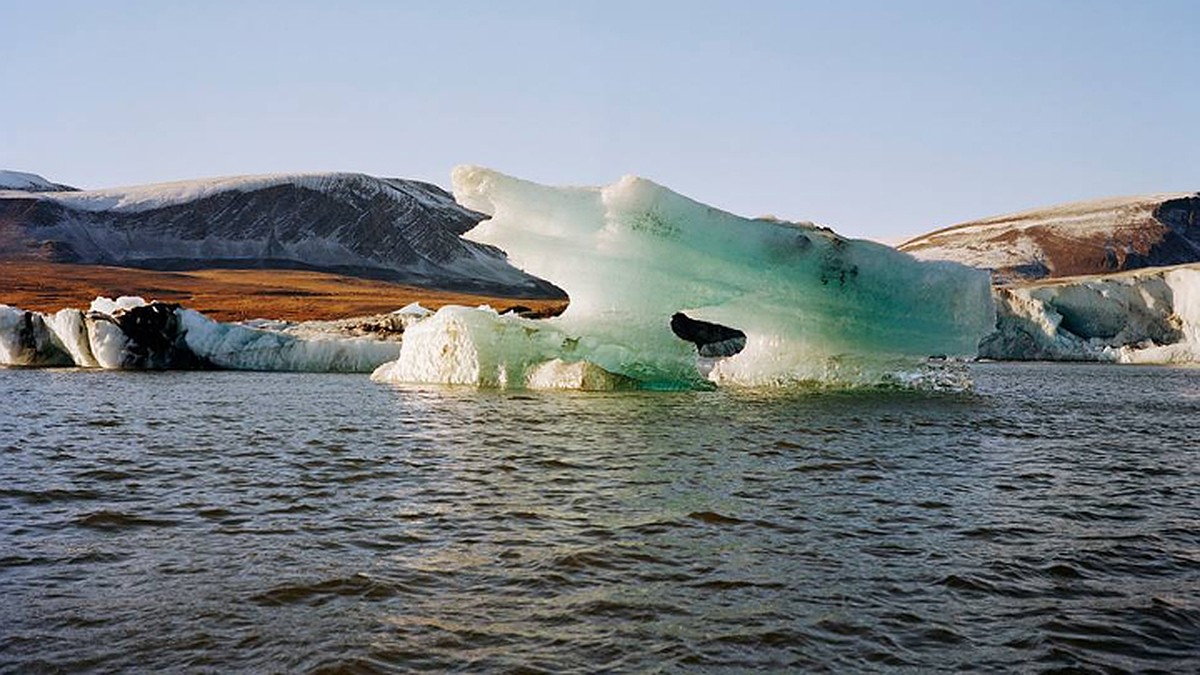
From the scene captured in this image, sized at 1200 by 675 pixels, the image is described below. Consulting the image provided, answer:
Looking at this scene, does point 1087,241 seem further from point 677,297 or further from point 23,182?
point 23,182

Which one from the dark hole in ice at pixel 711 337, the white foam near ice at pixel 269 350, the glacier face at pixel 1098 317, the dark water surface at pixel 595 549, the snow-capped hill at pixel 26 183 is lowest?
the dark water surface at pixel 595 549

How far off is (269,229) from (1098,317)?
8708 centimetres

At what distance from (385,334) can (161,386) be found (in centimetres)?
1187

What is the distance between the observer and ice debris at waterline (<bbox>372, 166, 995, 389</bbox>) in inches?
752

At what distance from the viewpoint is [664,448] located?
39.5ft

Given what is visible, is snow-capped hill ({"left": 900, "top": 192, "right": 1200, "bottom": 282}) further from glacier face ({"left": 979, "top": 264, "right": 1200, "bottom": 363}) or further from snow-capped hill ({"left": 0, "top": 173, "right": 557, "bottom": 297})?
snow-capped hill ({"left": 0, "top": 173, "right": 557, "bottom": 297})

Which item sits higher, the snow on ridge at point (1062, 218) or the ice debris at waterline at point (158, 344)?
the snow on ridge at point (1062, 218)

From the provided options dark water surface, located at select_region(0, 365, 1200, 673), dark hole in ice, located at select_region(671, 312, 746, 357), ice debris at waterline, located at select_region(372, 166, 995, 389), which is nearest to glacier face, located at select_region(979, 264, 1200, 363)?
dark hole in ice, located at select_region(671, 312, 746, 357)

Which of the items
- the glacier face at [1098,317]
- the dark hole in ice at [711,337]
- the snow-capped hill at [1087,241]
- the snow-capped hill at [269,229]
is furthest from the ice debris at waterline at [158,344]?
the snow-capped hill at [1087,241]

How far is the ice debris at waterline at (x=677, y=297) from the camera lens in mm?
19109

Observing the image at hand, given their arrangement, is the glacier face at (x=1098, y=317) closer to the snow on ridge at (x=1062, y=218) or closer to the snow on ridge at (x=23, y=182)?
the snow on ridge at (x=1062, y=218)

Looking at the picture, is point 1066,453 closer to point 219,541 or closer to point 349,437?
point 349,437

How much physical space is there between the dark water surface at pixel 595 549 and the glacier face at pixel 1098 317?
4258 cm

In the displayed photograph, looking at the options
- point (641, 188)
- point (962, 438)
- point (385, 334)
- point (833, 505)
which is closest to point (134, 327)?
point (385, 334)
